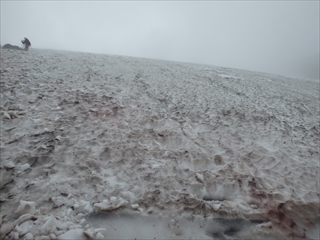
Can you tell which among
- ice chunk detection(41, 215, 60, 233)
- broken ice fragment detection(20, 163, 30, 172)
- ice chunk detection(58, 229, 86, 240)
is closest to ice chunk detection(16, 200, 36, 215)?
ice chunk detection(41, 215, 60, 233)

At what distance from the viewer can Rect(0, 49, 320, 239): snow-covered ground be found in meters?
2.54

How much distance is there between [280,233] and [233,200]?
750 millimetres

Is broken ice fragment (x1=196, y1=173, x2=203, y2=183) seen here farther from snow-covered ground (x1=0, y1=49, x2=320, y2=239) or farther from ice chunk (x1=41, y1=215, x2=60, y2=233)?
ice chunk (x1=41, y1=215, x2=60, y2=233)

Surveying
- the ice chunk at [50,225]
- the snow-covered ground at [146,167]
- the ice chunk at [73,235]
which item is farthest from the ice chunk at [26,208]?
the ice chunk at [73,235]

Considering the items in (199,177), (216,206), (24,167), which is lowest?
(216,206)

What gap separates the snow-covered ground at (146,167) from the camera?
8.32ft

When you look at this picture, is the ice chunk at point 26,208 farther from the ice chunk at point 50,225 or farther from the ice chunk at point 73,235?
the ice chunk at point 73,235

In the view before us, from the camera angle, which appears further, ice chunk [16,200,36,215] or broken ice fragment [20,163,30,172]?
broken ice fragment [20,163,30,172]

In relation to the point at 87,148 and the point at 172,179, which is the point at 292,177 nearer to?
the point at 172,179

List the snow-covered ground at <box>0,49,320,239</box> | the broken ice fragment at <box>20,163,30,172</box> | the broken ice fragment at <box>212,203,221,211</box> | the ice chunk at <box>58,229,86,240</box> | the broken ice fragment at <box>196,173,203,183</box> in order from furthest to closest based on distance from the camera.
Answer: the broken ice fragment at <box>196,173,203,183</box> < the broken ice fragment at <box>20,163,30,172</box> < the broken ice fragment at <box>212,203,221,211</box> < the snow-covered ground at <box>0,49,320,239</box> < the ice chunk at <box>58,229,86,240</box>

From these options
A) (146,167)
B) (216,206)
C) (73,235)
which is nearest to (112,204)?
(73,235)

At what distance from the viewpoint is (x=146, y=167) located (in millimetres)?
3611

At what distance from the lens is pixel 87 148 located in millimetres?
3861

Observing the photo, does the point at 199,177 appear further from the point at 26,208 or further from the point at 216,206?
the point at 26,208
